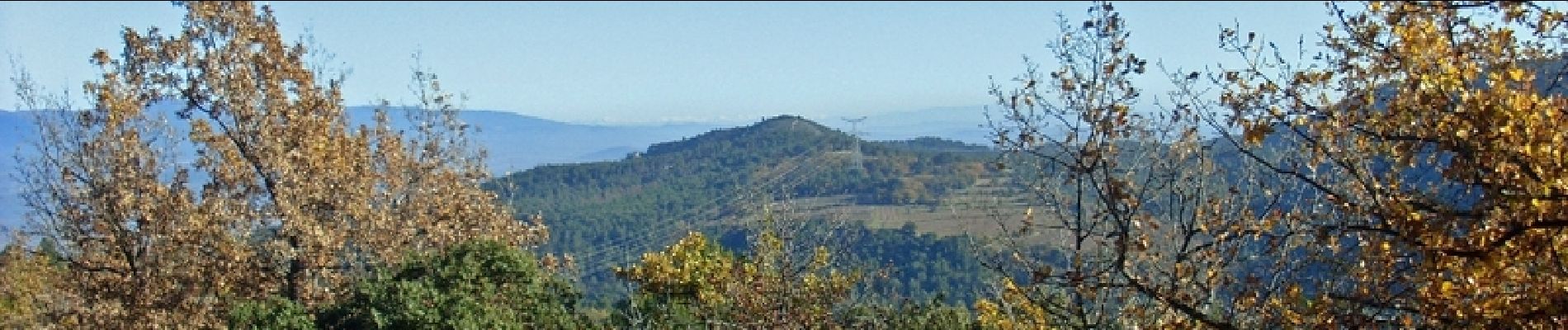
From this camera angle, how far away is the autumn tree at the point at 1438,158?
4359 millimetres

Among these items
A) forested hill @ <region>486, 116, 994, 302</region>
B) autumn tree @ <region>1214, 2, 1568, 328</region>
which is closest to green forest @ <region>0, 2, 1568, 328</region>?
autumn tree @ <region>1214, 2, 1568, 328</region>

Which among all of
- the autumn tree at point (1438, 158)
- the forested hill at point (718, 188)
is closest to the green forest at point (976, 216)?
the autumn tree at point (1438, 158)

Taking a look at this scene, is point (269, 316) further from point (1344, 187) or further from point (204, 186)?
point (1344, 187)

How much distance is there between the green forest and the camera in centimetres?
478

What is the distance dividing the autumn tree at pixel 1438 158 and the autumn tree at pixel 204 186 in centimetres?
1260

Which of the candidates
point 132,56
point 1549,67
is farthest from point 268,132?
point 1549,67

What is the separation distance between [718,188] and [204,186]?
158 meters

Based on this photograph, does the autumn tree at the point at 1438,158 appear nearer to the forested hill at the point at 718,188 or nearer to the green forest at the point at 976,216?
the green forest at the point at 976,216

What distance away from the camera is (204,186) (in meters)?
15.4

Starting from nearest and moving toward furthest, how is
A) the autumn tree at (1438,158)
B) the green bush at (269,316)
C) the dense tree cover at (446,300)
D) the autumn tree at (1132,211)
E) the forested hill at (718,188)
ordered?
the autumn tree at (1438,158), the autumn tree at (1132,211), the green bush at (269,316), the dense tree cover at (446,300), the forested hill at (718,188)

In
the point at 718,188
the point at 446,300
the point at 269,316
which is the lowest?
the point at 269,316

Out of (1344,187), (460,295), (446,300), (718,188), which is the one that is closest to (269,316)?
(446,300)

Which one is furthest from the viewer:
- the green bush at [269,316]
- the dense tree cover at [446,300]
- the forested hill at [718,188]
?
the forested hill at [718,188]

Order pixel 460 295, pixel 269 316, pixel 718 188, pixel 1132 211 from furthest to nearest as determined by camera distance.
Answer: pixel 718 188
pixel 460 295
pixel 269 316
pixel 1132 211
